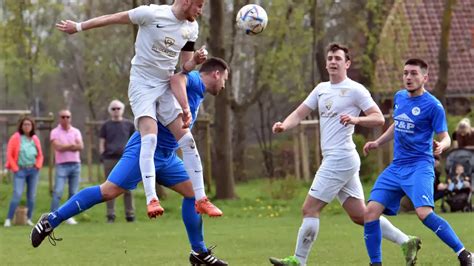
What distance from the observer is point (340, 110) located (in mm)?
10703

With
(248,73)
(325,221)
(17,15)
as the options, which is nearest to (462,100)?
(248,73)

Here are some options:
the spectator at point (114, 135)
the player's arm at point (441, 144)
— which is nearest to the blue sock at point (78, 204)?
the player's arm at point (441, 144)

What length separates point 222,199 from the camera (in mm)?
24516

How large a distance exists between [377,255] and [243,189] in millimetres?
20015

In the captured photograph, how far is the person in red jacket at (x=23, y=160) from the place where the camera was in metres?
Answer: 19.9

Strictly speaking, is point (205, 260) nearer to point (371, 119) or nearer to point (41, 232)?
point (41, 232)

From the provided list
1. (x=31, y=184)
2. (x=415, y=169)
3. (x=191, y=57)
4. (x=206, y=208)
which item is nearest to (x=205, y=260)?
(x=206, y=208)

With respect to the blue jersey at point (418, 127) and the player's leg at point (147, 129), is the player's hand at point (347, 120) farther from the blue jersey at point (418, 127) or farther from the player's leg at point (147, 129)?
the player's leg at point (147, 129)

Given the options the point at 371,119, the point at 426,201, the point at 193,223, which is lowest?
the point at 193,223

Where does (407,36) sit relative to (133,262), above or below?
above

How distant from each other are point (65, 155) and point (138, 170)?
9782 millimetres

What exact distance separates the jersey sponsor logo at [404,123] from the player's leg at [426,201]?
356 mm

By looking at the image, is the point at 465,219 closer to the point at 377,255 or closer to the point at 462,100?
the point at 377,255

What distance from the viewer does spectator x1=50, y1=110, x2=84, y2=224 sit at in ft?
65.4
